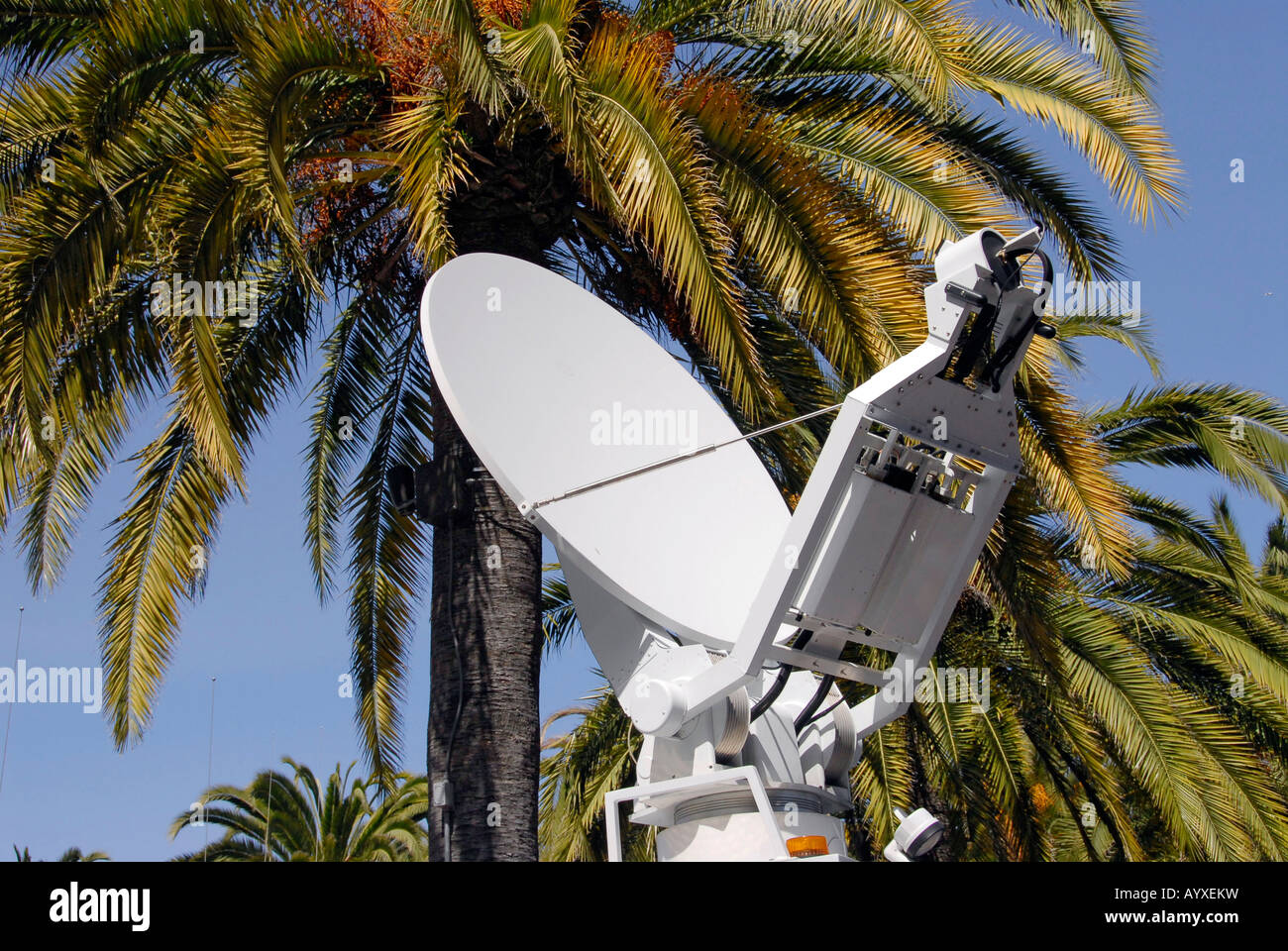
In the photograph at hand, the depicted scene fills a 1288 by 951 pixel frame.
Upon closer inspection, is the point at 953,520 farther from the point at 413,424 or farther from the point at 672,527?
the point at 413,424

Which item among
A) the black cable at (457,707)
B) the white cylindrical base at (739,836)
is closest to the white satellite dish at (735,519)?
the white cylindrical base at (739,836)

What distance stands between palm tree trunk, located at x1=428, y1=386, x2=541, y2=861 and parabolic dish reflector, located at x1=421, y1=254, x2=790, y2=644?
5.57ft

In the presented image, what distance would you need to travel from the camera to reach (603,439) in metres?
8.12

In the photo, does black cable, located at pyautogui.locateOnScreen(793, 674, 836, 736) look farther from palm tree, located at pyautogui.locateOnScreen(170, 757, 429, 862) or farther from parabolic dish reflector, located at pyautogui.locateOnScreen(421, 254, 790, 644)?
palm tree, located at pyautogui.locateOnScreen(170, 757, 429, 862)

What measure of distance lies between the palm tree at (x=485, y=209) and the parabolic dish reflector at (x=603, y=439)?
24.1 inches

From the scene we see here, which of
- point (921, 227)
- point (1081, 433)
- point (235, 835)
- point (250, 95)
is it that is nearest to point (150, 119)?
point (250, 95)

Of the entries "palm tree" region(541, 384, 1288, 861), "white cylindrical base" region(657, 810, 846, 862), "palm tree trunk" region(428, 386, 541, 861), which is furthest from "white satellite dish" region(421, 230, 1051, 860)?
"palm tree" region(541, 384, 1288, 861)

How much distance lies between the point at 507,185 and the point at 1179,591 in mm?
9746

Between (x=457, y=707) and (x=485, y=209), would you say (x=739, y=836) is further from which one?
(x=485, y=209)

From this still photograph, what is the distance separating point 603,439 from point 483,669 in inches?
80.3

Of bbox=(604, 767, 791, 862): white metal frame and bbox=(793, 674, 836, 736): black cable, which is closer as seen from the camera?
bbox=(604, 767, 791, 862): white metal frame

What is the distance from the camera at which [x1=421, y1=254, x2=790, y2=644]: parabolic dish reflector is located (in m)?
7.28

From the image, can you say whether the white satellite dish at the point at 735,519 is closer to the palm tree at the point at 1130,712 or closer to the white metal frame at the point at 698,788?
the white metal frame at the point at 698,788

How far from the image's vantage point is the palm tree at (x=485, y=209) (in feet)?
27.9
